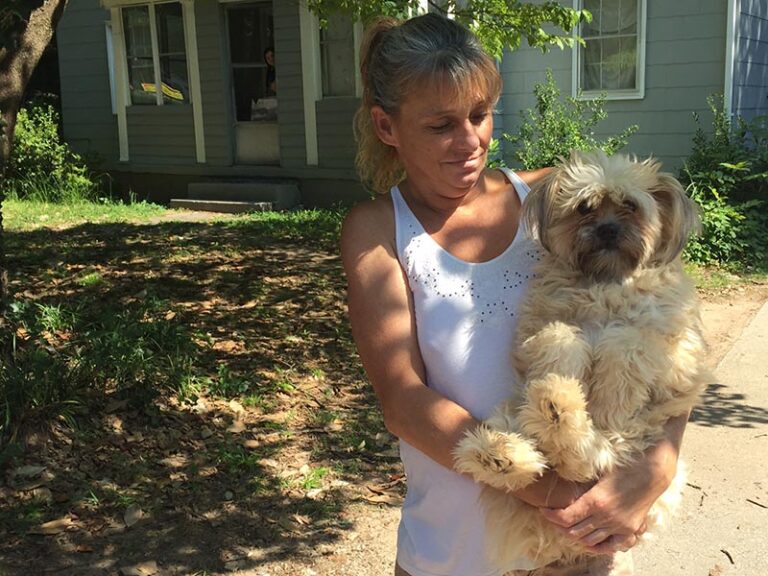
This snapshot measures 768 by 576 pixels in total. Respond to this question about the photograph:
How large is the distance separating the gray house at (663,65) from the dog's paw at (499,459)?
34.4ft

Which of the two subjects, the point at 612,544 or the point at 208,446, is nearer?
the point at 612,544

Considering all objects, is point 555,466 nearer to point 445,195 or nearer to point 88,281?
point 445,195

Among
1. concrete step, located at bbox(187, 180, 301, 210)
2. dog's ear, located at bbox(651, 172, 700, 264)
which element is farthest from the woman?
concrete step, located at bbox(187, 180, 301, 210)

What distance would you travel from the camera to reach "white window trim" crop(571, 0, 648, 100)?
37.0 ft

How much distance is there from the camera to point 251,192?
14.0m

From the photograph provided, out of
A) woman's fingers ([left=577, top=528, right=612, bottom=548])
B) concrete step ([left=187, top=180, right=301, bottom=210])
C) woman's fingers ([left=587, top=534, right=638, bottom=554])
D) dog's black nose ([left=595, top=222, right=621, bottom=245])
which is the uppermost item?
dog's black nose ([left=595, top=222, right=621, bottom=245])

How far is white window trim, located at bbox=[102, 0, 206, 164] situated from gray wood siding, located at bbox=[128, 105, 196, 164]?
0.16 meters

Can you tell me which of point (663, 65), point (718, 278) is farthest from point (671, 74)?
point (718, 278)

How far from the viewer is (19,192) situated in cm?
1509

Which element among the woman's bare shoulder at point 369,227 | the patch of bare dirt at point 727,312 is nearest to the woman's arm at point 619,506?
the woman's bare shoulder at point 369,227

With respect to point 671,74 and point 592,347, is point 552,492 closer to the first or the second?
point 592,347

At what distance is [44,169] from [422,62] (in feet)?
49.4

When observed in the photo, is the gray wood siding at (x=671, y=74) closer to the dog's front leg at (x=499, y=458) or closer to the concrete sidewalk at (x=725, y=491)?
the concrete sidewalk at (x=725, y=491)

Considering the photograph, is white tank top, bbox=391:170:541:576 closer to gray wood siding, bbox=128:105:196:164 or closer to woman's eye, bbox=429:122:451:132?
woman's eye, bbox=429:122:451:132
